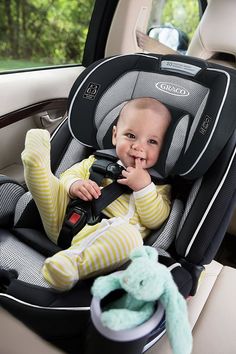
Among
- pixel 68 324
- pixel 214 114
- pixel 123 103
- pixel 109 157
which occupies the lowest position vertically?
pixel 68 324

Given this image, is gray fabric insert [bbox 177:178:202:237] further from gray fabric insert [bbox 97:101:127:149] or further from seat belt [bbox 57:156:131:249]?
gray fabric insert [bbox 97:101:127:149]

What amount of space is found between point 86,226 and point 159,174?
0.30 m

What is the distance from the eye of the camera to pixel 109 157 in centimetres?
Answer: 129

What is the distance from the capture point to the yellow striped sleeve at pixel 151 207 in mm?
1166

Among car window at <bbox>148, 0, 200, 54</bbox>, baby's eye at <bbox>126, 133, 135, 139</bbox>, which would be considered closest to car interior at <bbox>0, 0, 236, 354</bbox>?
baby's eye at <bbox>126, 133, 135, 139</bbox>

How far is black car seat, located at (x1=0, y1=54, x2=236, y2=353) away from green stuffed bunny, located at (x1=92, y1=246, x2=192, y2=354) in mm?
141

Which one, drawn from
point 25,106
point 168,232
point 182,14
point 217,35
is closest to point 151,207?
point 168,232

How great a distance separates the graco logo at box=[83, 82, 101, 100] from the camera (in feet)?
4.35

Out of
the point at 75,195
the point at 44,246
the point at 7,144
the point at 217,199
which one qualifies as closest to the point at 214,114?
the point at 217,199

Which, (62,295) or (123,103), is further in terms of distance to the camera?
(123,103)

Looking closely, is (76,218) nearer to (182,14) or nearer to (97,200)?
(97,200)

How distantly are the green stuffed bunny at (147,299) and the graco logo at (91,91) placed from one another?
0.71 metres

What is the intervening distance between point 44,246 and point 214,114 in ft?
2.04

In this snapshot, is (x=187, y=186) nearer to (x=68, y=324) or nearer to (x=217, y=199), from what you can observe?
(x=217, y=199)
